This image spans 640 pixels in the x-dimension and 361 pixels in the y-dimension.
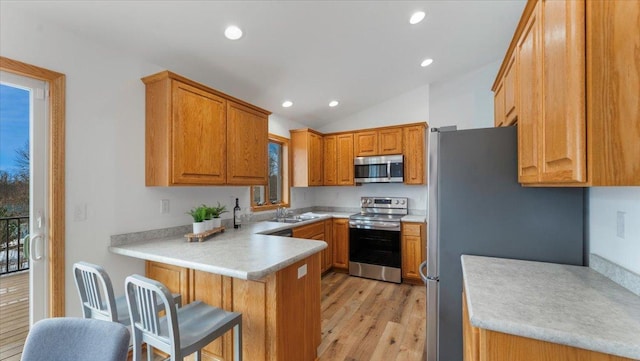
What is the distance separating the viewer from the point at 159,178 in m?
2.18

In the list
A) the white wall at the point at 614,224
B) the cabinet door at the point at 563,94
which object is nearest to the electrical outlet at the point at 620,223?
the white wall at the point at 614,224

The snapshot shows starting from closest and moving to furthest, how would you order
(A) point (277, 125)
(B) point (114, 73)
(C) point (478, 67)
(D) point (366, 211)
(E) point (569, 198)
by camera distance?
(E) point (569, 198), (B) point (114, 73), (C) point (478, 67), (A) point (277, 125), (D) point (366, 211)

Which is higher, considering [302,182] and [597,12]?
[597,12]

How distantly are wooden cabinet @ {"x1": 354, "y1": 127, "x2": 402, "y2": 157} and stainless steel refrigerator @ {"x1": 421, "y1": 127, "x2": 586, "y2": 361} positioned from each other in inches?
89.1

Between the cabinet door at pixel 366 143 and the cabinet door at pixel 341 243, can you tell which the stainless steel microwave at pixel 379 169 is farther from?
the cabinet door at pixel 341 243

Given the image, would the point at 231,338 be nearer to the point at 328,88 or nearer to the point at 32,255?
the point at 32,255

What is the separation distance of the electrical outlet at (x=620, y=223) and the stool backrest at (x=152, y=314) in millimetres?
2070

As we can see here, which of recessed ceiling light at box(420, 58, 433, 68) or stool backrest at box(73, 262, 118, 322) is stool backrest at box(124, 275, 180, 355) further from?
recessed ceiling light at box(420, 58, 433, 68)

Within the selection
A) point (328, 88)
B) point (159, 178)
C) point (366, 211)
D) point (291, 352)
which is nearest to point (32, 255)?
point (159, 178)

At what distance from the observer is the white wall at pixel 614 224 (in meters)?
1.11

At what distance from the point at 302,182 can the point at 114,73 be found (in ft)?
8.95

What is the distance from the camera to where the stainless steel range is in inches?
145

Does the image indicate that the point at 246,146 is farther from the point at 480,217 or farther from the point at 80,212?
the point at 480,217

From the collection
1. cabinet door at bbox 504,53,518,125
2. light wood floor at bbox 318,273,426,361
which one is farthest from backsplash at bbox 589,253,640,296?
light wood floor at bbox 318,273,426,361
